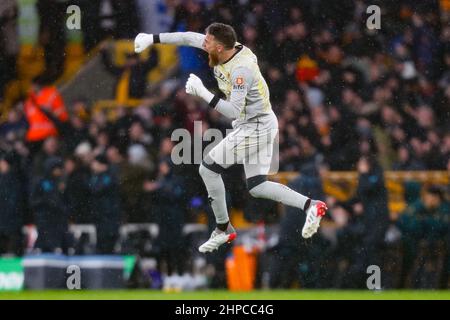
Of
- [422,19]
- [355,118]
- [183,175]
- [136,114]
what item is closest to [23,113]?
[136,114]

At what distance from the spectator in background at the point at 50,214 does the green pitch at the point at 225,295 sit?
115cm

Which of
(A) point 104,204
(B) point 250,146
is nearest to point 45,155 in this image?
(A) point 104,204

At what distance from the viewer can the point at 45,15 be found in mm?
24359

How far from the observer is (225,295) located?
17.5 metres

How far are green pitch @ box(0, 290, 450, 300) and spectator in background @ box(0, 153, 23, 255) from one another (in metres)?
1.62

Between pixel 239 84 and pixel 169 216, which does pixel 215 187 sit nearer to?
pixel 239 84

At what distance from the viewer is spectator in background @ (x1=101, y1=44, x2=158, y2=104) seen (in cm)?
2283

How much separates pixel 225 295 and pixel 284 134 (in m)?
4.26

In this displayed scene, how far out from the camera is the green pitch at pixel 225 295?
17016 millimetres

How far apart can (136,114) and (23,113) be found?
2139 mm

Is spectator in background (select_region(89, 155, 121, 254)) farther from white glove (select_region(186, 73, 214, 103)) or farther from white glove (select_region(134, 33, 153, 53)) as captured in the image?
white glove (select_region(186, 73, 214, 103))

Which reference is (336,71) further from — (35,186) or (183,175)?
(35,186)

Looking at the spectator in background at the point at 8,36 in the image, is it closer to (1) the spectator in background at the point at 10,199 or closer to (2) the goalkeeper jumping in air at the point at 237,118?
(1) the spectator in background at the point at 10,199

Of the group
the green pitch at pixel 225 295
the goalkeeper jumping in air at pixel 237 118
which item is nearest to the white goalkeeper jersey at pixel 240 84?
the goalkeeper jumping in air at pixel 237 118
